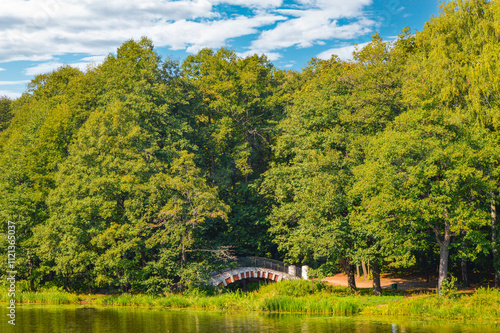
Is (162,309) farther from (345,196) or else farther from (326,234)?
(345,196)

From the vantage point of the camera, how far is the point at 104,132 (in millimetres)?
41625

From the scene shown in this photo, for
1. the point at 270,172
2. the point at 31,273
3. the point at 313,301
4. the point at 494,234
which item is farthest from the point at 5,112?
the point at 494,234

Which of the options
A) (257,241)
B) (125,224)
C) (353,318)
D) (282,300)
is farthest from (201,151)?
(353,318)

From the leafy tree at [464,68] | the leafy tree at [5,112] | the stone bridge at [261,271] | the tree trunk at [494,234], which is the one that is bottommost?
the stone bridge at [261,271]

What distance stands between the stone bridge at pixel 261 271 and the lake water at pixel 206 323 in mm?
10498

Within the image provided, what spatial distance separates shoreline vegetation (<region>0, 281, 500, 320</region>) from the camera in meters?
26.0

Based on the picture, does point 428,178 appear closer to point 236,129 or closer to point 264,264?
point 264,264

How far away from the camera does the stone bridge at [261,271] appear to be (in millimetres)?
41812

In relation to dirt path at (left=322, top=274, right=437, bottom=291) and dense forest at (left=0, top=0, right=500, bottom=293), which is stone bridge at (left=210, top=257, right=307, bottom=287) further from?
dirt path at (left=322, top=274, right=437, bottom=291)

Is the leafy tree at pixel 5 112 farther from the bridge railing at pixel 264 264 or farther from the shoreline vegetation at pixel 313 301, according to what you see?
the bridge railing at pixel 264 264

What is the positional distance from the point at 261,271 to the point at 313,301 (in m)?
13.2

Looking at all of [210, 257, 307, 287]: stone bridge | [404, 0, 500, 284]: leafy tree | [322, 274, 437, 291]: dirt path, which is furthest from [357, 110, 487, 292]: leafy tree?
[210, 257, 307, 287]: stone bridge

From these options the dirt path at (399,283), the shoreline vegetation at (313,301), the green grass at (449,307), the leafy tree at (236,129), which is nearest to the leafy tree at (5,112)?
the leafy tree at (236,129)

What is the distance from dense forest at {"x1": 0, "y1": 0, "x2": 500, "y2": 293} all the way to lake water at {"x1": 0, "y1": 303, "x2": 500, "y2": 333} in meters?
6.01
